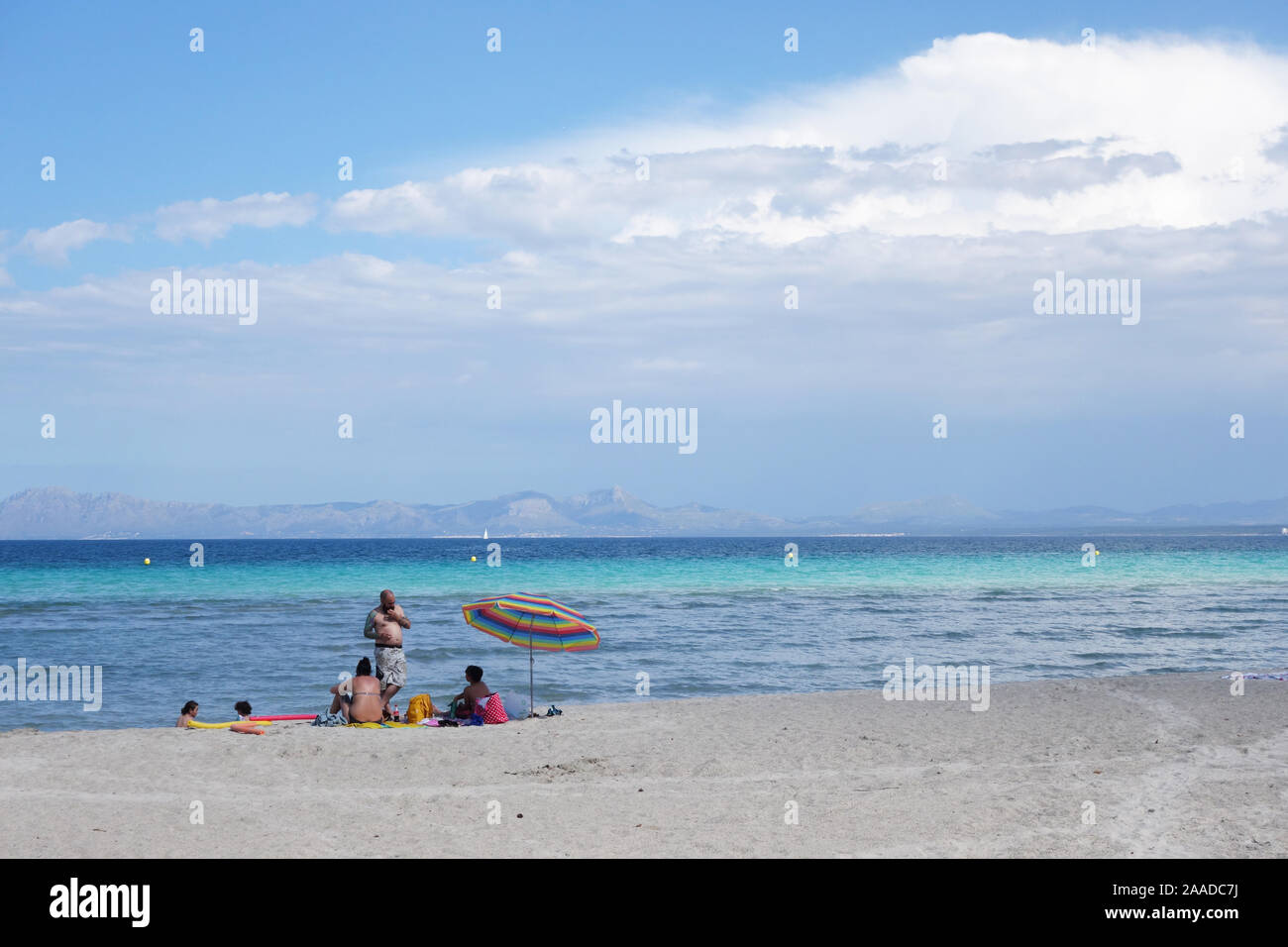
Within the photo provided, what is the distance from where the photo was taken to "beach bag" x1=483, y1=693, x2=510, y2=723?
1439 centimetres

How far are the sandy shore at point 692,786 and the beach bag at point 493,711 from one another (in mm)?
521

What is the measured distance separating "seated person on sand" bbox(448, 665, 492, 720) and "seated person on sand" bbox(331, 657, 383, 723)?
3.38 feet

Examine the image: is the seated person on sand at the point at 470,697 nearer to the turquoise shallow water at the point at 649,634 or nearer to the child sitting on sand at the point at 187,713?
the turquoise shallow water at the point at 649,634

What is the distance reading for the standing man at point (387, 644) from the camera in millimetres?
14438

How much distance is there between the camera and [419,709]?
47.3ft

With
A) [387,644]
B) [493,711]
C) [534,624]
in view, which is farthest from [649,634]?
[387,644]

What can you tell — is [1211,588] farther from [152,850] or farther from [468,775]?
[152,850]

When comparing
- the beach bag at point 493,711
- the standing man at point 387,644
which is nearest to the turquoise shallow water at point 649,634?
the beach bag at point 493,711

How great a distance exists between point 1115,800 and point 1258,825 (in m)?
1.16

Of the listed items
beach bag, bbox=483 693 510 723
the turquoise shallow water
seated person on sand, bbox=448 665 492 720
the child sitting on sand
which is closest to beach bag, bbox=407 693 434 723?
seated person on sand, bbox=448 665 492 720

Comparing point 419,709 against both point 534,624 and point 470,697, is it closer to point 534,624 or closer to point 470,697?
point 470,697

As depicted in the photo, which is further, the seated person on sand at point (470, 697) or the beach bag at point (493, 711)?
the seated person on sand at point (470, 697)
